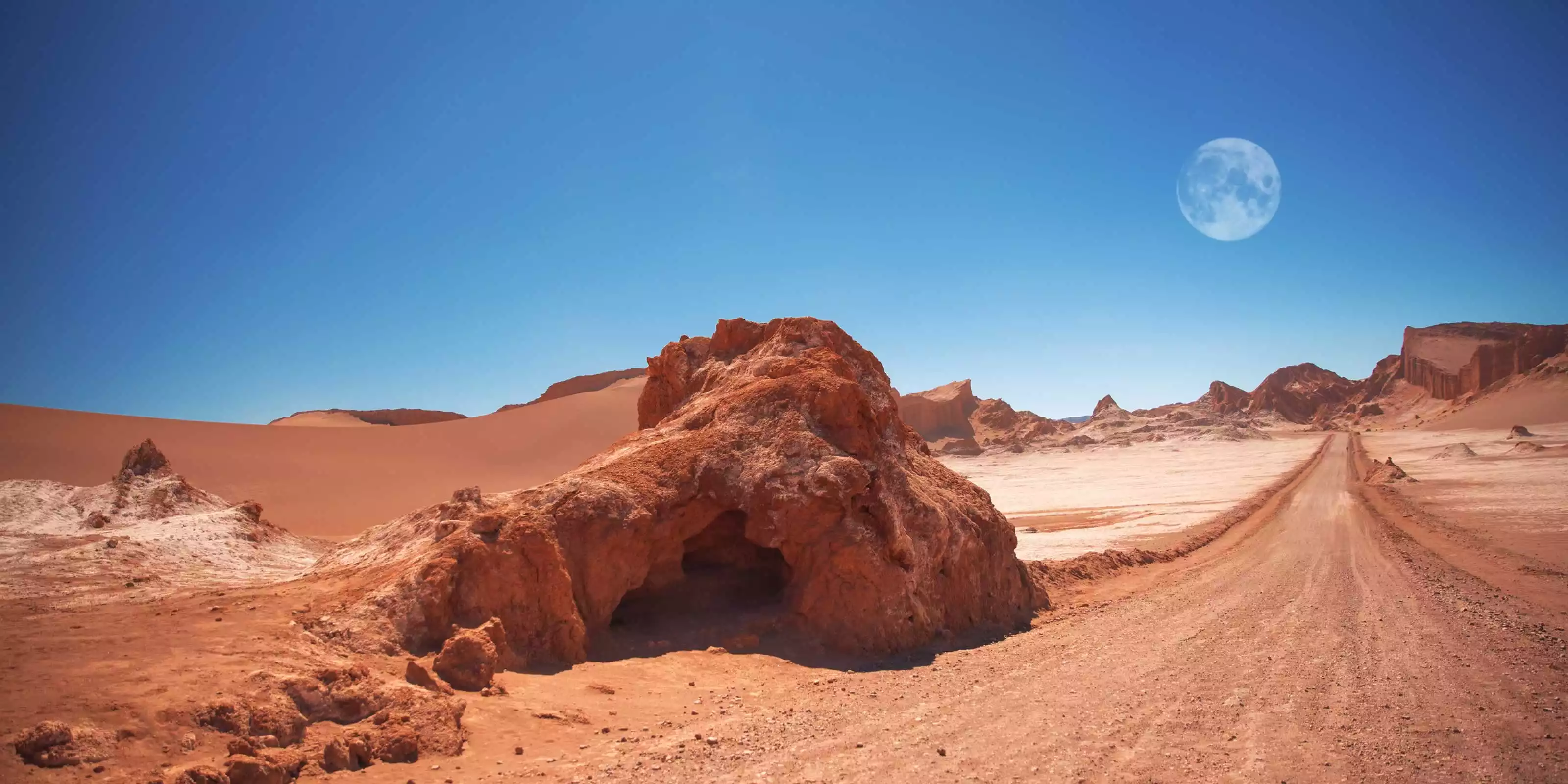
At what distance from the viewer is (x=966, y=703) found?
6.42m

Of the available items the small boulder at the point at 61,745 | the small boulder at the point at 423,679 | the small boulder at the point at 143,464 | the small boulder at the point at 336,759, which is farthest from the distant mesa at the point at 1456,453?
the small boulder at the point at 143,464

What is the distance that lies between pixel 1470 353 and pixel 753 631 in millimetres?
129629

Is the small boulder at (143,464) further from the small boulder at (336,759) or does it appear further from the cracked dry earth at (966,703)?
the small boulder at (336,759)

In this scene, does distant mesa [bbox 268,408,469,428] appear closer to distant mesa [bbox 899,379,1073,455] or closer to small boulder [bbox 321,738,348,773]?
distant mesa [bbox 899,379,1073,455]

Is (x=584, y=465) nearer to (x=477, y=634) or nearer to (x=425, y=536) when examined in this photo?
(x=425, y=536)

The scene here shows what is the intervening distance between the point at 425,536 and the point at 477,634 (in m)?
2.81

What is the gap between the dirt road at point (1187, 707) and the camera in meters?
4.89

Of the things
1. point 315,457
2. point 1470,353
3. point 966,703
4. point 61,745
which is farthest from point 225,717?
point 1470,353

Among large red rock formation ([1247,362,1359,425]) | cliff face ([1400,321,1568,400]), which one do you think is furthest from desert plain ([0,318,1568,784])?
large red rock formation ([1247,362,1359,425])

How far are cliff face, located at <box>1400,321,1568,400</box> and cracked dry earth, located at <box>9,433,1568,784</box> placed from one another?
332 feet

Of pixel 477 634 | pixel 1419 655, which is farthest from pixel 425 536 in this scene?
pixel 1419 655

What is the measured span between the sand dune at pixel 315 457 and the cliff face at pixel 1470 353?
96.8 metres

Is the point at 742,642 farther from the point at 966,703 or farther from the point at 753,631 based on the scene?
the point at 966,703

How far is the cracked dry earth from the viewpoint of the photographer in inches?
187
